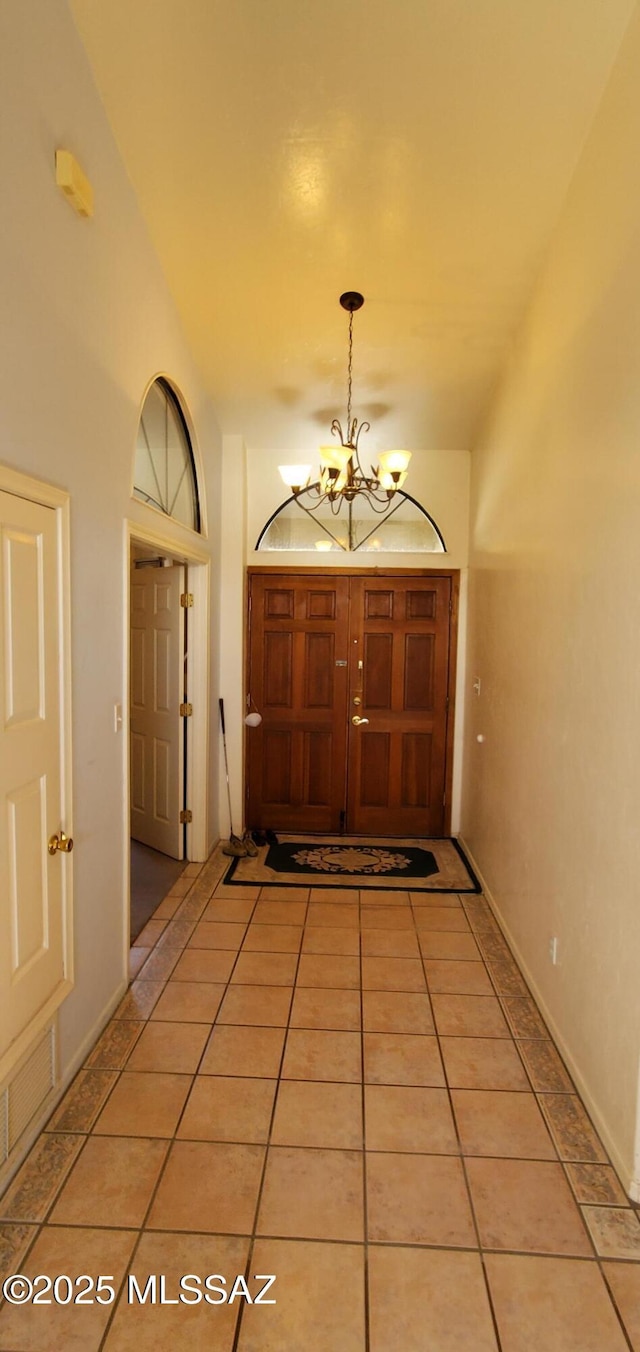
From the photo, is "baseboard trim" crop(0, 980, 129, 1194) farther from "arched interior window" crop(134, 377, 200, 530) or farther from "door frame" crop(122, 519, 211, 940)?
"arched interior window" crop(134, 377, 200, 530)

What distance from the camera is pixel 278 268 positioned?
271 cm

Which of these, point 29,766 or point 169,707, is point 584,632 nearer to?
point 29,766

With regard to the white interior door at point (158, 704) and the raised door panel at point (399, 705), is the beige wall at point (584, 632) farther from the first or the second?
the white interior door at point (158, 704)

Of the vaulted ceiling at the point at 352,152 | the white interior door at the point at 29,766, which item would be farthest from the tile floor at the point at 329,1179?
the vaulted ceiling at the point at 352,152

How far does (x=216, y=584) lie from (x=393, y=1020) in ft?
9.46

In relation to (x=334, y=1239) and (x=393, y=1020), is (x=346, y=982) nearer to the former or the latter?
(x=393, y=1020)

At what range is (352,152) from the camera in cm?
215

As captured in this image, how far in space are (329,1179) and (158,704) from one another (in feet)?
9.16

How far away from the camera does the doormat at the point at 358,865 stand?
3773 mm

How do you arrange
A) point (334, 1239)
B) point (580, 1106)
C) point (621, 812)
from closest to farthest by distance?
point (334, 1239) → point (621, 812) → point (580, 1106)

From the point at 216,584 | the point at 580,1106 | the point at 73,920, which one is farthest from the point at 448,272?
the point at 580,1106

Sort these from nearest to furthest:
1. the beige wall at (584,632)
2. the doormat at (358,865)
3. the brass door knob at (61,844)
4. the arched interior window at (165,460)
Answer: the beige wall at (584,632) → the brass door knob at (61,844) → the arched interior window at (165,460) → the doormat at (358,865)

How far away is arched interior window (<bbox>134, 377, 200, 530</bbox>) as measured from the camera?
2.90 meters

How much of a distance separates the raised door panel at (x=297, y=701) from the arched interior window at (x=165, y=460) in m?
1.04
